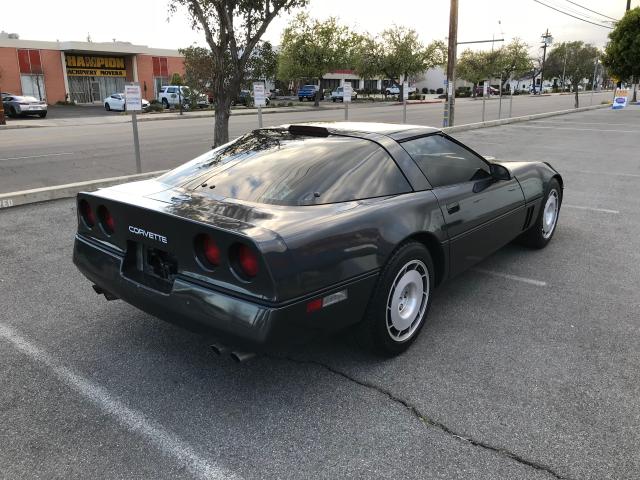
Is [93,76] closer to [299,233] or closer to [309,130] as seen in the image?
[309,130]

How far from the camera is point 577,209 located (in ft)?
23.9

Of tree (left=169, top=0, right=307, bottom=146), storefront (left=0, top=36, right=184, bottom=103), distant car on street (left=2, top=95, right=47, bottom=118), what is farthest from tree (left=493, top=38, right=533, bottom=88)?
tree (left=169, top=0, right=307, bottom=146)

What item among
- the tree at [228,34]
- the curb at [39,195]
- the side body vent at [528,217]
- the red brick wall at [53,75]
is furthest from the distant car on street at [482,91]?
the side body vent at [528,217]

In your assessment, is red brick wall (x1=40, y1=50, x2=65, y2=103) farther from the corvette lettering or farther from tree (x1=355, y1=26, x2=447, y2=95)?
the corvette lettering

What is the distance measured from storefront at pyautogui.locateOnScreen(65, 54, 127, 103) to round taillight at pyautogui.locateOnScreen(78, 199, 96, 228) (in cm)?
4822

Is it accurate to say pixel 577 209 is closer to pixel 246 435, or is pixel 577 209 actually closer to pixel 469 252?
pixel 469 252

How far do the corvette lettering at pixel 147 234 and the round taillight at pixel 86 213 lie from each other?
0.52 meters

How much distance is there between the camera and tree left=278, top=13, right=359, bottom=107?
4441 cm

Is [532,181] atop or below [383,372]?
atop

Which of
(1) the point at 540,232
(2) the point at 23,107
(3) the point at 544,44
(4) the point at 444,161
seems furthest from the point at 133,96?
(3) the point at 544,44

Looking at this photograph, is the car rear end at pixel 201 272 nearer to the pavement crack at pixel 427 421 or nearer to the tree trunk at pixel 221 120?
the pavement crack at pixel 427 421

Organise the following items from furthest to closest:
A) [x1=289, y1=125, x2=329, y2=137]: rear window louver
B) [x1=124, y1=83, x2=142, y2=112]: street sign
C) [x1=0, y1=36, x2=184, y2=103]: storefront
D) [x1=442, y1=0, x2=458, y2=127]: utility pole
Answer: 1. [x1=0, y1=36, x2=184, y2=103]: storefront
2. [x1=442, y1=0, x2=458, y2=127]: utility pole
3. [x1=124, y1=83, x2=142, y2=112]: street sign
4. [x1=289, y1=125, x2=329, y2=137]: rear window louver

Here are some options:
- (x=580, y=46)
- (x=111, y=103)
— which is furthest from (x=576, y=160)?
(x=580, y=46)

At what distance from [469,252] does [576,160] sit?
945 centimetres
